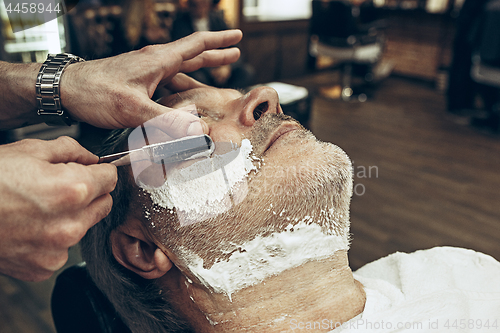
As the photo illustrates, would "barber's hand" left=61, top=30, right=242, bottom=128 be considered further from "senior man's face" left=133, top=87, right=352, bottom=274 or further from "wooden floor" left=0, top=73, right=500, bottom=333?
"wooden floor" left=0, top=73, right=500, bottom=333

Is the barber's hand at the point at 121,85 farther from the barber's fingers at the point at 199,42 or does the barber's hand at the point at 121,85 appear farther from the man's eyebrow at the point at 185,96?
the man's eyebrow at the point at 185,96

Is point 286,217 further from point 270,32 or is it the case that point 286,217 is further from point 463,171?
point 270,32

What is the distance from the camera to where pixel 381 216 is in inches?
111

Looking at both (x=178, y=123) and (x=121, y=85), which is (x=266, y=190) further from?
(x=121, y=85)

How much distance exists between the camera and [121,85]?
2.92 feet

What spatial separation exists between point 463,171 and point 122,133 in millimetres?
3427

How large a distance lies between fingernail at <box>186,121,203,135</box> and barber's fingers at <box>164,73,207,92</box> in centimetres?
34

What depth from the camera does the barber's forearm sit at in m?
1.01

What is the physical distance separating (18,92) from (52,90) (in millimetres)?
139

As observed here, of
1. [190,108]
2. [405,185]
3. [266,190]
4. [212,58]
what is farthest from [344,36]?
[266,190]

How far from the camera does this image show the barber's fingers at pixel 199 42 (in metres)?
1.00

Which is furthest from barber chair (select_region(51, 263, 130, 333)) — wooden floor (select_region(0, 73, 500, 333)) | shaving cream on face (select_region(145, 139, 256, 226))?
wooden floor (select_region(0, 73, 500, 333))

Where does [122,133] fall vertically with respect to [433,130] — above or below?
above

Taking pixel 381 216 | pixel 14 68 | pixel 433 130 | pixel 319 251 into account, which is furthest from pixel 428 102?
pixel 14 68
